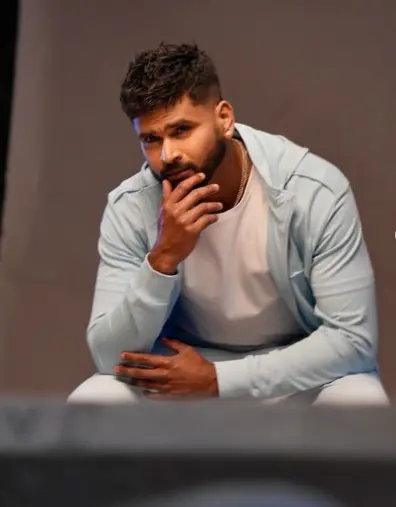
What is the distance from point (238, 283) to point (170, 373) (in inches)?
6.0

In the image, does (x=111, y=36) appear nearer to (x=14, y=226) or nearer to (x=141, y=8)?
(x=141, y=8)

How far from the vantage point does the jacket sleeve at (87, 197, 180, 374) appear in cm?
92

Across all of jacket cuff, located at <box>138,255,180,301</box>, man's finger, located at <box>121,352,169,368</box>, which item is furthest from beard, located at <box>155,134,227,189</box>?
man's finger, located at <box>121,352,169,368</box>

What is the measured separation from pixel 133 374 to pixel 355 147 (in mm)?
618

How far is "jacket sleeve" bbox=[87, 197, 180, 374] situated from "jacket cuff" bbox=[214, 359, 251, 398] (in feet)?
0.33

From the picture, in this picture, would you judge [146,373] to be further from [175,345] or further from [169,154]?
[169,154]

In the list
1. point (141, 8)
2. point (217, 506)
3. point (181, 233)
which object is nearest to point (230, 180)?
point (181, 233)

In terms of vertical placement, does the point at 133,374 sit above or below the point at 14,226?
below

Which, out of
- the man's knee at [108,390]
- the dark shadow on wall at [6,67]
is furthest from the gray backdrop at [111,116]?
the man's knee at [108,390]

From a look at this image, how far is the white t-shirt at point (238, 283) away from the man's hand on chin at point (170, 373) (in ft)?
0.27

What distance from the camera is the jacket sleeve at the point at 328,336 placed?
0.93 meters

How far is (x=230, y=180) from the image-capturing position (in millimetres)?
972

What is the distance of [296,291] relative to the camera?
0.97m

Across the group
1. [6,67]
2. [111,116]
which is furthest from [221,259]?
[6,67]
